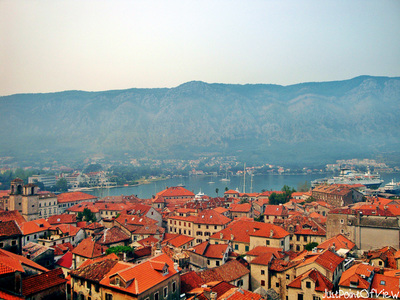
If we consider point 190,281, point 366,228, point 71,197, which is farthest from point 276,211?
point 71,197

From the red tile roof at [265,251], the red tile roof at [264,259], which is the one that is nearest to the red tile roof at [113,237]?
the red tile roof at [265,251]

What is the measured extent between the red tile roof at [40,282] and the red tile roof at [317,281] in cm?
1223

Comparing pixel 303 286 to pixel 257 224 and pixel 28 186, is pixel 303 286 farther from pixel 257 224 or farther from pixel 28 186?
pixel 28 186

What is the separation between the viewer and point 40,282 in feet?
51.8

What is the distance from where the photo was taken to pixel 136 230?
3347cm

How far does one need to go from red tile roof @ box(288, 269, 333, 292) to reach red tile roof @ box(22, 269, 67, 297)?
40.1ft

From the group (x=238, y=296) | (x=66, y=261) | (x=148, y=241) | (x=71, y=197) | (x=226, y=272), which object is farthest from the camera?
(x=71, y=197)

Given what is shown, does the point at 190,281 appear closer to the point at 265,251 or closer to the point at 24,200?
the point at 265,251

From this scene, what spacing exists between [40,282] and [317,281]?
13.9 meters

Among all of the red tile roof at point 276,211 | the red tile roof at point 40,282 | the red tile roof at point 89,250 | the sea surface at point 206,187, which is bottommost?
the sea surface at point 206,187

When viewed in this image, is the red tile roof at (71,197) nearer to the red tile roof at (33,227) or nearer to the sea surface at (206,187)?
the red tile roof at (33,227)

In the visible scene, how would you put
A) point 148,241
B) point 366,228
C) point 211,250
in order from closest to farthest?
point 211,250 < point 366,228 < point 148,241

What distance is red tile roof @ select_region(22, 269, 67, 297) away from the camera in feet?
49.1

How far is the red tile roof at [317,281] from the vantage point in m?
18.4
